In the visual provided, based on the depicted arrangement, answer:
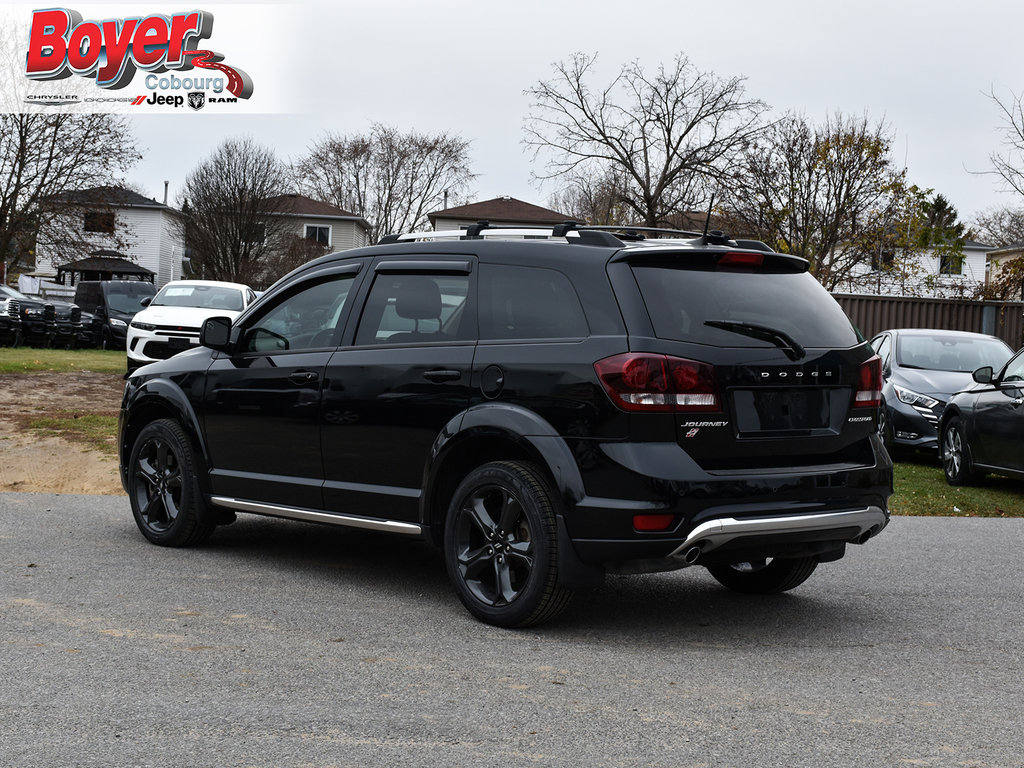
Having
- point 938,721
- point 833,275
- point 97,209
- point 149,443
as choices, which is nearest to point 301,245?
point 97,209

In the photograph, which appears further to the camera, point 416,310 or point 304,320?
point 304,320

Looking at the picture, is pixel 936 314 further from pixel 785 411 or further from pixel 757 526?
pixel 757 526

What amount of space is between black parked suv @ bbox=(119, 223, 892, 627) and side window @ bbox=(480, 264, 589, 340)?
11mm

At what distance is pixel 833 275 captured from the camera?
1495 inches

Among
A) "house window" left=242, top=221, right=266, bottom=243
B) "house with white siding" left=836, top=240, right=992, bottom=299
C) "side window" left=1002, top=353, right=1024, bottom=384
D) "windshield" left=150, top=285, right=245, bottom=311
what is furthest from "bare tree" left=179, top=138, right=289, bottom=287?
"side window" left=1002, top=353, right=1024, bottom=384

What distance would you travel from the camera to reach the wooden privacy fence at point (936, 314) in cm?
2522

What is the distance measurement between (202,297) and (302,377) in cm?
1563

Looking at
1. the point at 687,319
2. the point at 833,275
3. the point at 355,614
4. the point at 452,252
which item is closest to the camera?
the point at 687,319

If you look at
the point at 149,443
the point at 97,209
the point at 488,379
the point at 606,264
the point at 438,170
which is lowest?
the point at 149,443

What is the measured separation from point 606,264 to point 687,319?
0.46 metres

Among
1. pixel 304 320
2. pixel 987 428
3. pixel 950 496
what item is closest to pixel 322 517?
pixel 304 320

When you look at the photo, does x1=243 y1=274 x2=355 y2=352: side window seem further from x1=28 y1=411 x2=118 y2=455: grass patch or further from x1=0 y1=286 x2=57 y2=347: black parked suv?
x1=0 y1=286 x2=57 y2=347: black parked suv

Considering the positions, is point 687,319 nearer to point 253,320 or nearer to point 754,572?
point 754,572

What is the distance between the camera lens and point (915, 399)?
14680mm
